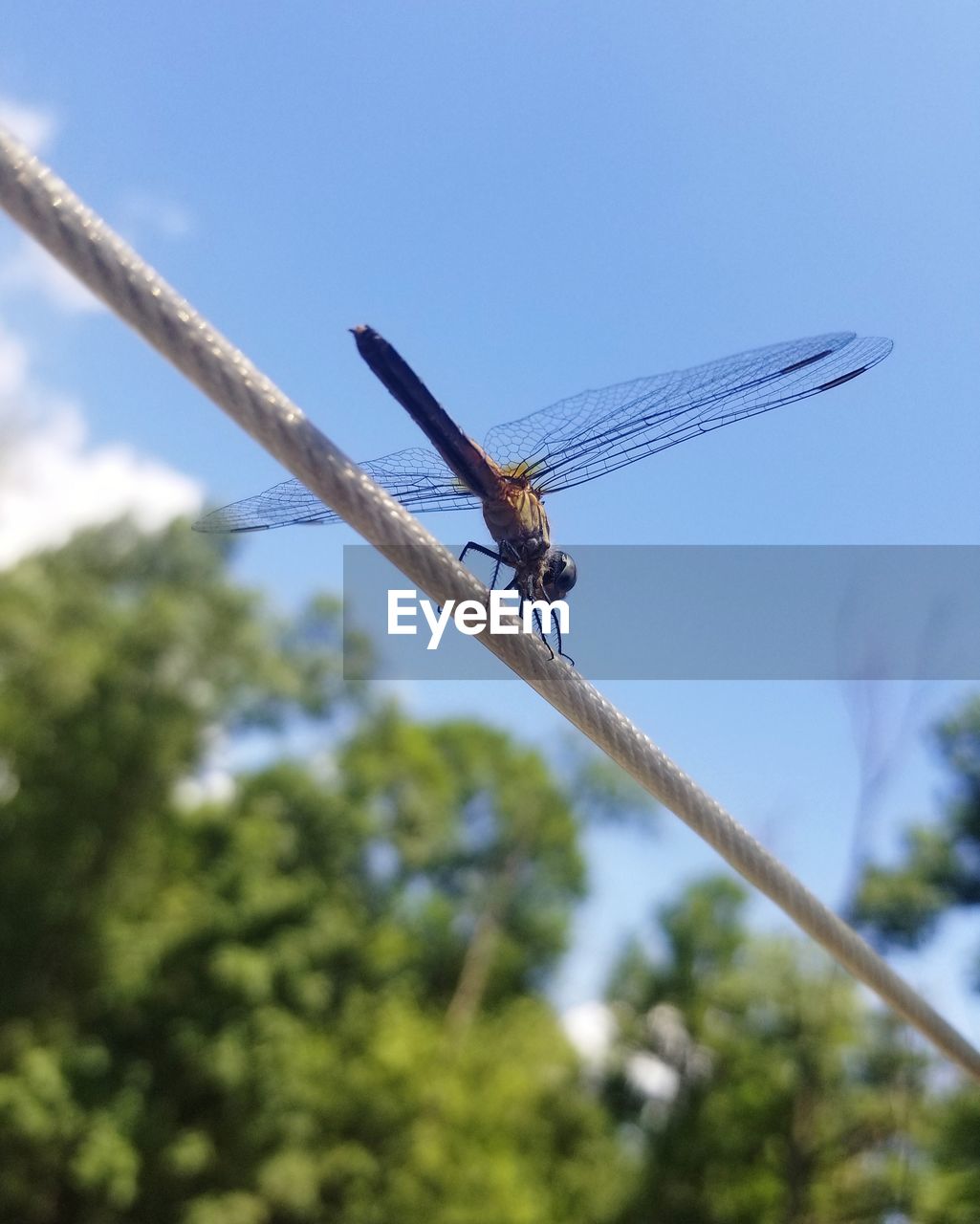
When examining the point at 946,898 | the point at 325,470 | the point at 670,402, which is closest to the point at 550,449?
the point at 670,402

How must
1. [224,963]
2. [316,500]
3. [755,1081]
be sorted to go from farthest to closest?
[755,1081] < [224,963] < [316,500]

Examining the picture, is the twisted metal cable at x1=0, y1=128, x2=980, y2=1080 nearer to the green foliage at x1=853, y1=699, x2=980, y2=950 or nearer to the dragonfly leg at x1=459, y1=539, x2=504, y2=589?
the dragonfly leg at x1=459, y1=539, x2=504, y2=589

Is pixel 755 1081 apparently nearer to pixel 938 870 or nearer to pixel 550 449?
pixel 938 870

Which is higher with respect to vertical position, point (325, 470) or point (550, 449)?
point (550, 449)

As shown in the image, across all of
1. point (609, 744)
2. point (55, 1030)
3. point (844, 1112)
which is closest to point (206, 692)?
point (55, 1030)

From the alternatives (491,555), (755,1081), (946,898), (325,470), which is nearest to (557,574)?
(491,555)

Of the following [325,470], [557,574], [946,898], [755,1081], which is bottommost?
[755,1081]

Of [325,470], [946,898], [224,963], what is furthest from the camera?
[224,963]

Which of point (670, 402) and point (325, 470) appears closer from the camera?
point (325, 470)
